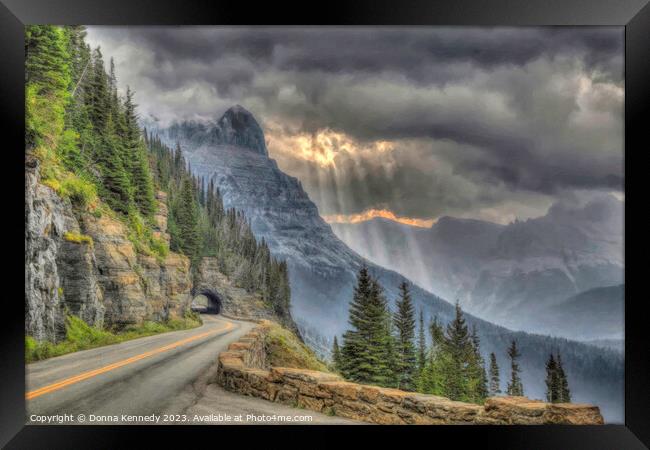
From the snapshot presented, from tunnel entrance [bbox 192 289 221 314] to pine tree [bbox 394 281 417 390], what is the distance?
3255 mm

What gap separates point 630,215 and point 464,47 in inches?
152

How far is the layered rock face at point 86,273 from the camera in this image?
5.72 m

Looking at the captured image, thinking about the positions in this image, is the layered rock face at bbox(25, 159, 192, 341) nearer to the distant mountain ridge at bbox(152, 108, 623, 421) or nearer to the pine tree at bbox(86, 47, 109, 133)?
the pine tree at bbox(86, 47, 109, 133)

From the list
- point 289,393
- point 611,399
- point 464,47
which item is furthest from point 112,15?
point 611,399

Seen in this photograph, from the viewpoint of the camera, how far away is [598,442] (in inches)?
214

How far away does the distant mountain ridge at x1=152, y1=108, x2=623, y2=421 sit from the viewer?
19.6ft

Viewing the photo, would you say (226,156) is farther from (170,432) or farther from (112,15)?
(170,432)

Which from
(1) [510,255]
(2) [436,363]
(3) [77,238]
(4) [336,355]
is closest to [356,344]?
(4) [336,355]

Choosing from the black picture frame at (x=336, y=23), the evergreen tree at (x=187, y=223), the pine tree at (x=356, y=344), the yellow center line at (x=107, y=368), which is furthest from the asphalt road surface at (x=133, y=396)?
the evergreen tree at (x=187, y=223)

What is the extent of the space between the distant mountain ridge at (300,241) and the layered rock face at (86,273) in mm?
1586

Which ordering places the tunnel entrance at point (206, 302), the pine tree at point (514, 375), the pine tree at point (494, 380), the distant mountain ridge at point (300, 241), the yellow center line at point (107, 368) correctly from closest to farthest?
1. the yellow center line at point (107, 368)
2. the pine tree at point (514, 375)
3. the pine tree at point (494, 380)
4. the distant mountain ridge at point (300, 241)
5. the tunnel entrance at point (206, 302)

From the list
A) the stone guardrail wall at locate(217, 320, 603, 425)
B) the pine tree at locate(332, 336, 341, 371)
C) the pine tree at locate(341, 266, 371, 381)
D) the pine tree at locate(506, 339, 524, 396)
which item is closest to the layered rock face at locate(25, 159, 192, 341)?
the stone guardrail wall at locate(217, 320, 603, 425)

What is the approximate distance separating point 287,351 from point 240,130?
3.90 meters

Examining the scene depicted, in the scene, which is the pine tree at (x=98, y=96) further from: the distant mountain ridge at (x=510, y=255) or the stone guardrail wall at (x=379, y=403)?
the stone guardrail wall at (x=379, y=403)
